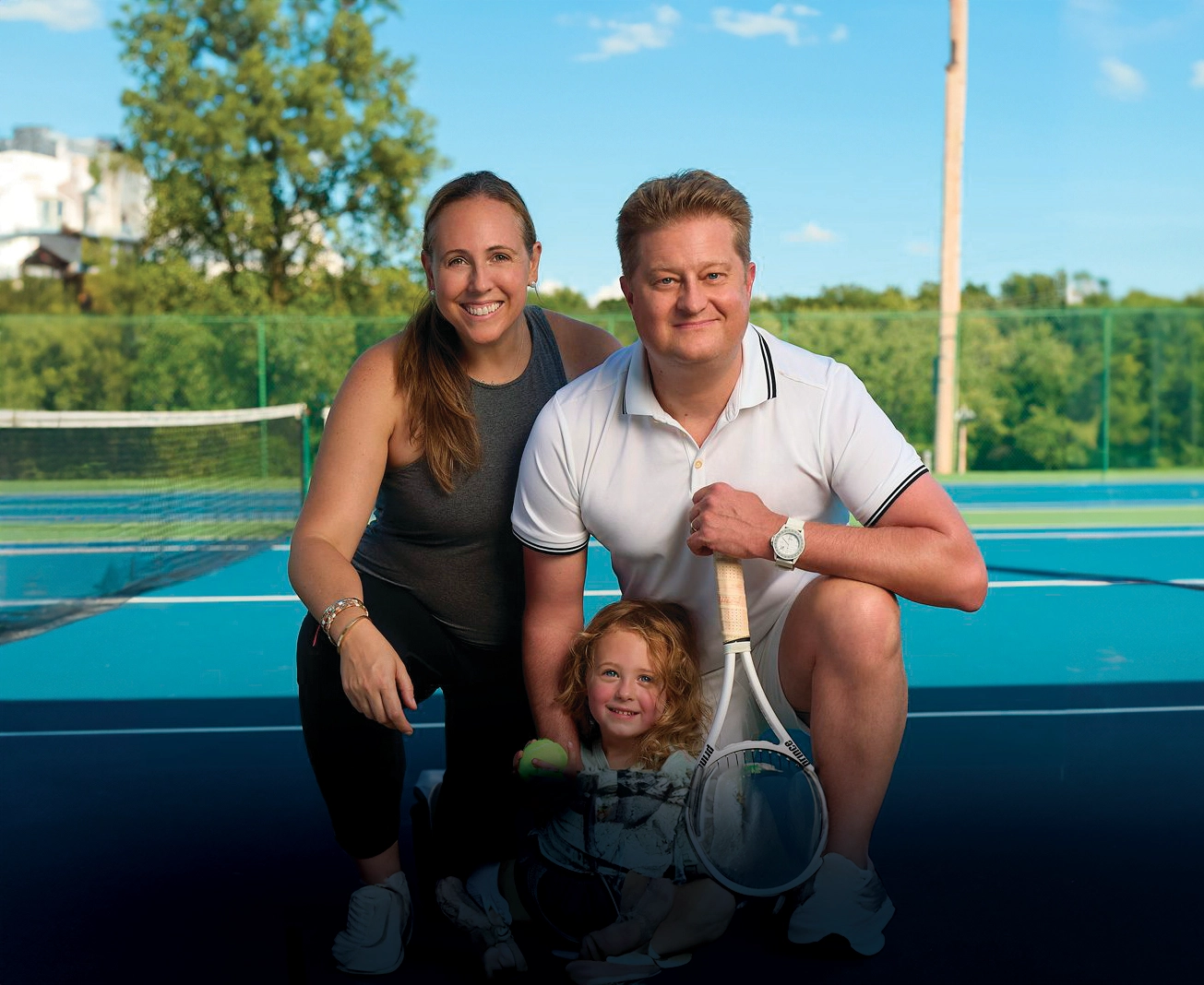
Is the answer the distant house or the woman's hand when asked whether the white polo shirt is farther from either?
the distant house

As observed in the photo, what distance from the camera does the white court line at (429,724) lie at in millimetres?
3904

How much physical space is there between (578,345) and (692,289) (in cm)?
65

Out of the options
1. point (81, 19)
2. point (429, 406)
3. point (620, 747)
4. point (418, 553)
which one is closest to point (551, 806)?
point (620, 747)

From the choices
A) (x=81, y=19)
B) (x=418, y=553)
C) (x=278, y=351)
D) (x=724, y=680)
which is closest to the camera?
(x=724, y=680)

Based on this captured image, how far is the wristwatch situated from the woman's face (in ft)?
2.18

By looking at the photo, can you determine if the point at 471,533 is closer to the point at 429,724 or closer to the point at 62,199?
the point at 429,724

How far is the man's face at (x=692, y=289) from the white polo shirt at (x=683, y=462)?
150 millimetres

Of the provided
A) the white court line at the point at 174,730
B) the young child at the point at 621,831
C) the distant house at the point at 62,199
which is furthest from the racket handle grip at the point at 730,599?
the distant house at the point at 62,199

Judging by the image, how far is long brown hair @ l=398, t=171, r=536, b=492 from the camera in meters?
2.55

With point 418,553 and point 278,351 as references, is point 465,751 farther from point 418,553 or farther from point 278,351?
point 278,351

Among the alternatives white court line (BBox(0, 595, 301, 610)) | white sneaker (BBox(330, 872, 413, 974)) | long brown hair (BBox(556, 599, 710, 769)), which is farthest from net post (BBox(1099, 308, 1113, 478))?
white sneaker (BBox(330, 872, 413, 974))

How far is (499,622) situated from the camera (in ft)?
8.77

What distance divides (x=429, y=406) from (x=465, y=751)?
696 millimetres

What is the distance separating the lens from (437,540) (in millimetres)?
2641
